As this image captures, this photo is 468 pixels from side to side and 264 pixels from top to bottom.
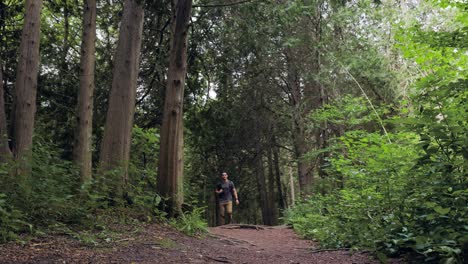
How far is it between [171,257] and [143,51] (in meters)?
8.63

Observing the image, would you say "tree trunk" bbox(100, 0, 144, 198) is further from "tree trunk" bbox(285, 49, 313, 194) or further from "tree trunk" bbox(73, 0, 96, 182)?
"tree trunk" bbox(285, 49, 313, 194)

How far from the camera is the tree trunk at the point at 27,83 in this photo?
6.97 metres

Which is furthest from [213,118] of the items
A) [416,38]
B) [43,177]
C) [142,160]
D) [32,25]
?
[416,38]

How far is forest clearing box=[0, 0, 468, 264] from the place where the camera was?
13.6 ft

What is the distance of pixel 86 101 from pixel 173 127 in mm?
1860

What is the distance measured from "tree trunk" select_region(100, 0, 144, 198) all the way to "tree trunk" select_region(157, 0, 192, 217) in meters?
0.74

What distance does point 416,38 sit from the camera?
468 cm

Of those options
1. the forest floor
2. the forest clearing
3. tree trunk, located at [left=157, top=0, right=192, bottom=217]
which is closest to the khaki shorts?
the forest clearing

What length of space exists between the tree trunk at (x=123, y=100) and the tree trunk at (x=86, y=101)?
33cm

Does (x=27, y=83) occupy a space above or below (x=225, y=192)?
above

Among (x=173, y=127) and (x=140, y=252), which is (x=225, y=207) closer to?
(x=173, y=127)

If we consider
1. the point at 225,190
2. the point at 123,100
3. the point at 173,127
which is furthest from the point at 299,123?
the point at 123,100

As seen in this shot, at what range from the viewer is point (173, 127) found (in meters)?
7.99

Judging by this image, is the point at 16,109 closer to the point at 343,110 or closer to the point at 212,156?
the point at 343,110
